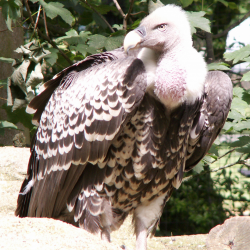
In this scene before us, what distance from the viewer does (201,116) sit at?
3.04 metres

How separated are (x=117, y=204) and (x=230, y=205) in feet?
14.9

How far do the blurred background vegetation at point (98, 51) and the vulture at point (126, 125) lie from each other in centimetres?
47

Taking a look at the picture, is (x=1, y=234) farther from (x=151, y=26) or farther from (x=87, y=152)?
(x=151, y=26)

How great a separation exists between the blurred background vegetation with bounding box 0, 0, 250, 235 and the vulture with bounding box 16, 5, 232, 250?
18.7 inches

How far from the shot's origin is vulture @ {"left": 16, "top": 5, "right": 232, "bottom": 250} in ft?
8.60

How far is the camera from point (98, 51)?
3.96 m

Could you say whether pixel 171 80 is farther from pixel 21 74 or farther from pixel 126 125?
pixel 21 74

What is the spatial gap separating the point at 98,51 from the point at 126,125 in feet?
5.01

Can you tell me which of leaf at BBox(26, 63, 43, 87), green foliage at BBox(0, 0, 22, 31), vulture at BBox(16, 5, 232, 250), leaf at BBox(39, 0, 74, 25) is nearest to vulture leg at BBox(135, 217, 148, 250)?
vulture at BBox(16, 5, 232, 250)

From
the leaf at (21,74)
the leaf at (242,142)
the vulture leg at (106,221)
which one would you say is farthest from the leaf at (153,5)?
the vulture leg at (106,221)

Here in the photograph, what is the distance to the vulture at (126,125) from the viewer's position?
262 centimetres

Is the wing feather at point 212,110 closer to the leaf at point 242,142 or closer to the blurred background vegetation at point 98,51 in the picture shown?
the blurred background vegetation at point 98,51

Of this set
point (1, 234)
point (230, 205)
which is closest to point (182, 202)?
point (230, 205)

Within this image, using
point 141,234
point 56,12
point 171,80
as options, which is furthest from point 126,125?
point 56,12
